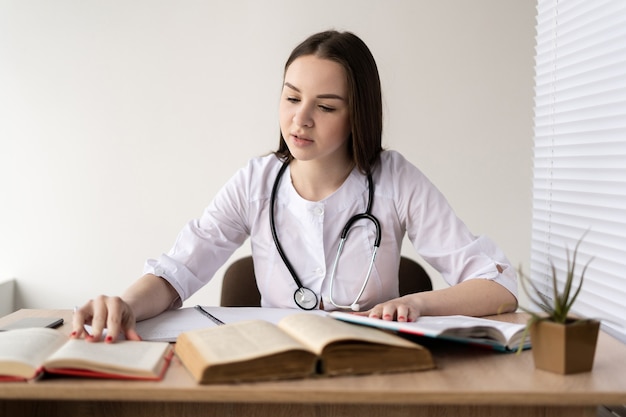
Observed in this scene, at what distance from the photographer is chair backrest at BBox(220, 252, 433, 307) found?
7.35 ft

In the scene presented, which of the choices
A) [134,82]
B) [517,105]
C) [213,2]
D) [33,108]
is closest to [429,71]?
[517,105]

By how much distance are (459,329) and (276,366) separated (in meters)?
0.33

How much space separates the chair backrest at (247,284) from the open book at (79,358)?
964 millimetres

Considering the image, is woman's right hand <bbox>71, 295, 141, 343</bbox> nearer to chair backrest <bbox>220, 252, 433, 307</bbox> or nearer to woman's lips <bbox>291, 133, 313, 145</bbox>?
woman's lips <bbox>291, 133, 313, 145</bbox>

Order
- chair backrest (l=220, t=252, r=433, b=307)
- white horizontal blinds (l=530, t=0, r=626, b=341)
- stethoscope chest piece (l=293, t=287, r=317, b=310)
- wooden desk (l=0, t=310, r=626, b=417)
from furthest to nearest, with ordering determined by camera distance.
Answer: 1. chair backrest (l=220, t=252, r=433, b=307)
2. stethoscope chest piece (l=293, t=287, r=317, b=310)
3. white horizontal blinds (l=530, t=0, r=626, b=341)
4. wooden desk (l=0, t=310, r=626, b=417)

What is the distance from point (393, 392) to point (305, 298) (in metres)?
0.87

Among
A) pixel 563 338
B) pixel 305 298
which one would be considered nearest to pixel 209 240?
pixel 305 298

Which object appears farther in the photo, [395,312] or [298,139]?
[298,139]

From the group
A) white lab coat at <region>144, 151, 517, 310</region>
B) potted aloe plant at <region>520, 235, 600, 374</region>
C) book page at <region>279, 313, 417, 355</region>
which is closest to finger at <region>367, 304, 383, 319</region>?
book page at <region>279, 313, 417, 355</region>

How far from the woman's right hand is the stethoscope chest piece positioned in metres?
0.57

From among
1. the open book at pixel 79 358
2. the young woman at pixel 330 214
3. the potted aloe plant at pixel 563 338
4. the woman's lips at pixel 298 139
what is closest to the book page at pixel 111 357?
the open book at pixel 79 358

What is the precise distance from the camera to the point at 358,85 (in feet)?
6.23

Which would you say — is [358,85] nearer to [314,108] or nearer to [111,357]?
[314,108]

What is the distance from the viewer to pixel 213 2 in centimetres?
371
